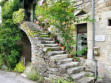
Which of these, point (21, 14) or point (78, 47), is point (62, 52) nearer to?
point (78, 47)

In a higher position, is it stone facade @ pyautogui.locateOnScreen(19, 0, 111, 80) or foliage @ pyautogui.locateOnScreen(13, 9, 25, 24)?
foliage @ pyautogui.locateOnScreen(13, 9, 25, 24)

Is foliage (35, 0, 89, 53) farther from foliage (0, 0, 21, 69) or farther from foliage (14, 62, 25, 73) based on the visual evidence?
foliage (14, 62, 25, 73)

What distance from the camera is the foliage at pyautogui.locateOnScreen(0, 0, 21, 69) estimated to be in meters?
7.07

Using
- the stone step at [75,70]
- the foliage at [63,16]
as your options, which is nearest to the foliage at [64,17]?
the foliage at [63,16]

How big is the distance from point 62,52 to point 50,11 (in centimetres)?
195

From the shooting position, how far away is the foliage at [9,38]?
7066mm

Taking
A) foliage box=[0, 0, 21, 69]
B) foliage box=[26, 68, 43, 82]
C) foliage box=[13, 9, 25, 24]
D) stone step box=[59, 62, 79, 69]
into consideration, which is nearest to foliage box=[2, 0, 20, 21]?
foliage box=[0, 0, 21, 69]

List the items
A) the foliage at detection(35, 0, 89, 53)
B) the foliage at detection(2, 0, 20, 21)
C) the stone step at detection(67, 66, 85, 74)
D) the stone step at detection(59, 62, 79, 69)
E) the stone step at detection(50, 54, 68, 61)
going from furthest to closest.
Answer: the foliage at detection(2, 0, 20, 21)
the foliage at detection(35, 0, 89, 53)
the stone step at detection(50, 54, 68, 61)
the stone step at detection(59, 62, 79, 69)
the stone step at detection(67, 66, 85, 74)

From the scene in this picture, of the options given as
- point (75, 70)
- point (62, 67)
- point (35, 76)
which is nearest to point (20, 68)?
point (35, 76)

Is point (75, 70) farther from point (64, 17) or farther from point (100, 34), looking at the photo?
point (64, 17)

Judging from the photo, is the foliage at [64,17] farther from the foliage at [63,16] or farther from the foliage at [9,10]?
the foliage at [9,10]

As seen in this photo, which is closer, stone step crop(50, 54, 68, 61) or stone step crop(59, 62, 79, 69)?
stone step crop(59, 62, 79, 69)

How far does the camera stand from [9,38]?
696 cm

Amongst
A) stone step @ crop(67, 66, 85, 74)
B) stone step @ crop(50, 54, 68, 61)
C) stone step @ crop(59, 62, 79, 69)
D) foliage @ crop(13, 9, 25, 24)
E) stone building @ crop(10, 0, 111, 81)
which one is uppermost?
foliage @ crop(13, 9, 25, 24)
